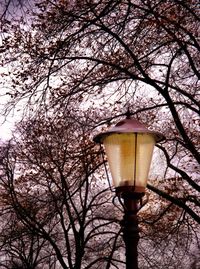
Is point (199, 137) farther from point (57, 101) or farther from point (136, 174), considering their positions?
point (136, 174)

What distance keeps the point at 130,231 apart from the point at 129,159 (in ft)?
2.07

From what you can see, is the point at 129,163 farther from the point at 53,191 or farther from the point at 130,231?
the point at 53,191

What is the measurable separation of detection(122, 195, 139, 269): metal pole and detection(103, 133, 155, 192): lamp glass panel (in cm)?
16

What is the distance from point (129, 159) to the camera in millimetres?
4543

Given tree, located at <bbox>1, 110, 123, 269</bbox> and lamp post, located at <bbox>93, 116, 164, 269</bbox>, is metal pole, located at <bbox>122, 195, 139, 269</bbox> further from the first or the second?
tree, located at <bbox>1, 110, 123, 269</bbox>

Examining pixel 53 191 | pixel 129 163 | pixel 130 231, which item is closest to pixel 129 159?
pixel 129 163

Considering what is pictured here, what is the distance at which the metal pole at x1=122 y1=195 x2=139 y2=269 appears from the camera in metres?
4.32

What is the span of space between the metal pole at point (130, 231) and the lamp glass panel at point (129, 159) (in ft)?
0.53

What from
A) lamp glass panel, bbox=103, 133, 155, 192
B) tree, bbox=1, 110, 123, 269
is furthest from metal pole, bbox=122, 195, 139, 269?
tree, bbox=1, 110, 123, 269

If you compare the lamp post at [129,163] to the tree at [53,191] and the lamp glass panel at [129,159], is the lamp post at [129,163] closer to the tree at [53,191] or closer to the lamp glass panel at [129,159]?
the lamp glass panel at [129,159]

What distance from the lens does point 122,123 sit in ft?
15.5

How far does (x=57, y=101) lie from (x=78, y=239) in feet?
40.9

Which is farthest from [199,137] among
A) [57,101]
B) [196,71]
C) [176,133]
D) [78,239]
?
[78,239]

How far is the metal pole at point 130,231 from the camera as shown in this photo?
4.32 metres
